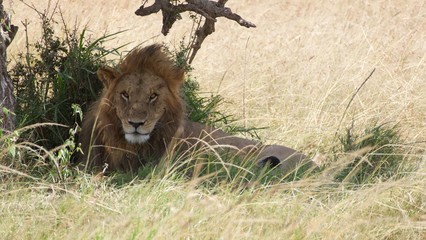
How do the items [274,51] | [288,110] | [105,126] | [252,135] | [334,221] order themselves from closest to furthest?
[334,221] < [105,126] < [252,135] < [288,110] < [274,51]

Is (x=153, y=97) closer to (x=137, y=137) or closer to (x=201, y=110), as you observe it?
(x=137, y=137)

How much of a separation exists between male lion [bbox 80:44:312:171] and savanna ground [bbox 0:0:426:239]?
0.68 metres

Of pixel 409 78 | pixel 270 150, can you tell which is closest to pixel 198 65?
pixel 409 78

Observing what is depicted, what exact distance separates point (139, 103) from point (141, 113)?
87mm

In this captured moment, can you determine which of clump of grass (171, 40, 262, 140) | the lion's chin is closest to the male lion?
the lion's chin

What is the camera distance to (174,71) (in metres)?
7.25

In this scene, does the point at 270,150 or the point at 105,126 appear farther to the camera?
the point at 270,150

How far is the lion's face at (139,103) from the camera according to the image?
6.93m

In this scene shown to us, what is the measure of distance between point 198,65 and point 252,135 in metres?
3.05

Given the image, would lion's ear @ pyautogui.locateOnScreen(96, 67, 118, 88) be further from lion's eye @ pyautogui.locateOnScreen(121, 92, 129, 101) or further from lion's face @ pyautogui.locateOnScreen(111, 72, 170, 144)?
lion's eye @ pyautogui.locateOnScreen(121, 92, 129, 101)

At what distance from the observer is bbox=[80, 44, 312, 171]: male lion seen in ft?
23.0

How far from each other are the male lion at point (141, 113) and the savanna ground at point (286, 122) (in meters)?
0.68

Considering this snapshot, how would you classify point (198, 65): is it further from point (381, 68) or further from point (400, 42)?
point (400, 42)

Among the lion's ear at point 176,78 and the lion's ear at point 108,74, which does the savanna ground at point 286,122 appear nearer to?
the lion's ear at point 108,74
